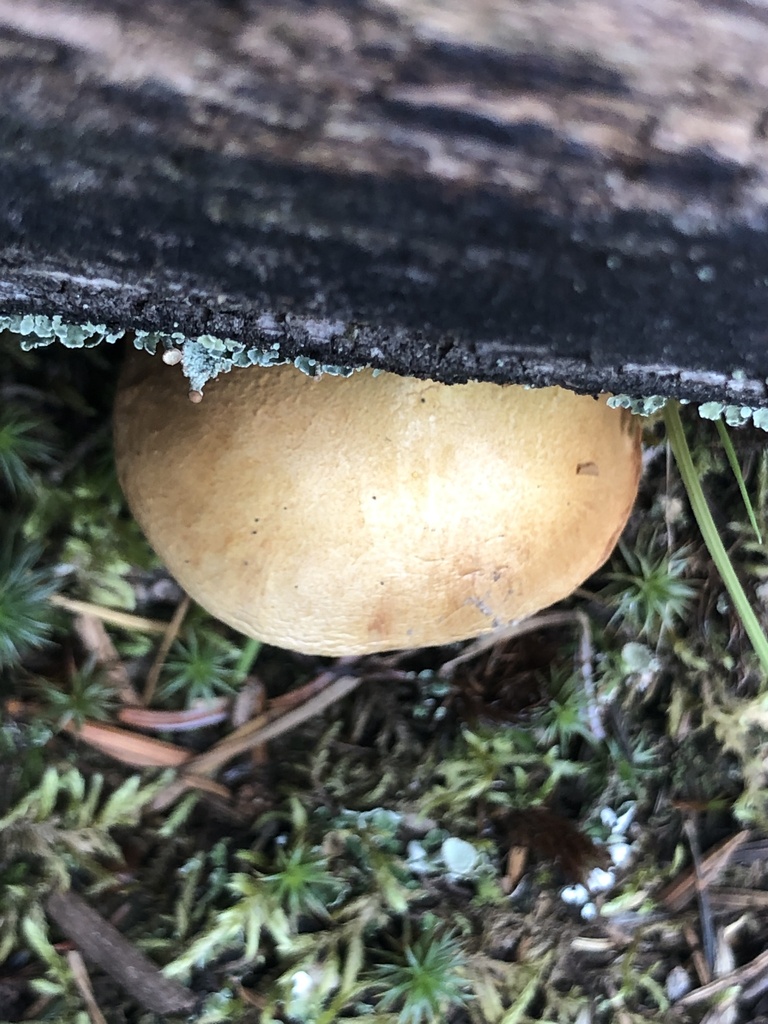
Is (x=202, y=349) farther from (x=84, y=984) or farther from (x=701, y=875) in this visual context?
(x=701, y=875)

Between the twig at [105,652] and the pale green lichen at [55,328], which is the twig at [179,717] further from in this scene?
the pale green lichen at [55,328]

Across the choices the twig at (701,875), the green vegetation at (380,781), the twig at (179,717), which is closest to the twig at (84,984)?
the green vegetation at (380,781)

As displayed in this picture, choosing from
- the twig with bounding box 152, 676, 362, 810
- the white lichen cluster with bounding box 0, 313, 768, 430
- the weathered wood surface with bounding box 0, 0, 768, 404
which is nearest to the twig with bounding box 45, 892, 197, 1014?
the twig with bounding box 152, 676, 362, 810

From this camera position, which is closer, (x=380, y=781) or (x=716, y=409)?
(x=716, y=409)

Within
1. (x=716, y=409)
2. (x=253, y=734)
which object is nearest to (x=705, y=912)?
(x=253, y=734)

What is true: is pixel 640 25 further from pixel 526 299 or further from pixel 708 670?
pixel 708 670

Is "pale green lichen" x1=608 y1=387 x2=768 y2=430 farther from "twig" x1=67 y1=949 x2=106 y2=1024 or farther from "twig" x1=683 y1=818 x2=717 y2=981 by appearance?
"twig" x1=67 y1=949 x2=106 y2=1024
